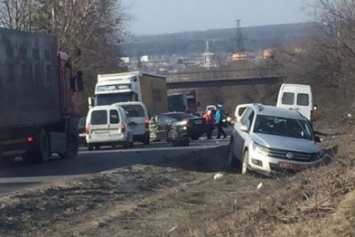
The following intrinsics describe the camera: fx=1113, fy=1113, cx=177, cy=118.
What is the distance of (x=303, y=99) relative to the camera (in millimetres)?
→ 50812

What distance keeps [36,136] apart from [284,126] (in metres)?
7.07

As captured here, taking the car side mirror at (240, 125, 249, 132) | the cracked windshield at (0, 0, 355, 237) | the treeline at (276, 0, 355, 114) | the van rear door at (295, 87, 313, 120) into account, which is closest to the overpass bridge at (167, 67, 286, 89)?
the treeline at (276, 0, 355, 114)

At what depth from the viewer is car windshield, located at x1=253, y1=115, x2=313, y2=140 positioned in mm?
25953

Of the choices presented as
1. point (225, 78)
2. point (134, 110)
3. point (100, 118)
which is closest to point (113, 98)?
A: point (134, 110)

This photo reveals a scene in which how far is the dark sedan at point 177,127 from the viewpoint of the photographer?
47.3m

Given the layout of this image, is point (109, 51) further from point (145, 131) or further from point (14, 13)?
point (145, 131)

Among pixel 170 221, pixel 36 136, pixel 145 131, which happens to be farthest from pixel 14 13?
pixel 170 221

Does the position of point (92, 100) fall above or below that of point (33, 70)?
below

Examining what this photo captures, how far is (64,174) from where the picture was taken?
2577 centimetres

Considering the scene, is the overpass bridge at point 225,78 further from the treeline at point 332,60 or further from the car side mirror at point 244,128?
the car side mirror at point 244,128

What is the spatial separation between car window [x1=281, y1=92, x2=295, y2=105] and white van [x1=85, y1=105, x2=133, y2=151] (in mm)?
11878

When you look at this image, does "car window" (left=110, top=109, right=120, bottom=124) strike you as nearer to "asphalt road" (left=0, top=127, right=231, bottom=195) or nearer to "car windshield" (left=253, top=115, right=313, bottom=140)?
"asphalt road" (left=0, top=127, right=231, bottom=195)

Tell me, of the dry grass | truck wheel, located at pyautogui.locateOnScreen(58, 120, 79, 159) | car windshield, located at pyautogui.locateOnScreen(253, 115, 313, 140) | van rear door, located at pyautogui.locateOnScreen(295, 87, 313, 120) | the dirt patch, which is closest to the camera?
the dry grass

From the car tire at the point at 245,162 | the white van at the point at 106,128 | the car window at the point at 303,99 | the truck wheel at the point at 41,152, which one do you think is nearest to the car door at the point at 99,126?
the white van at the point at 106,128
